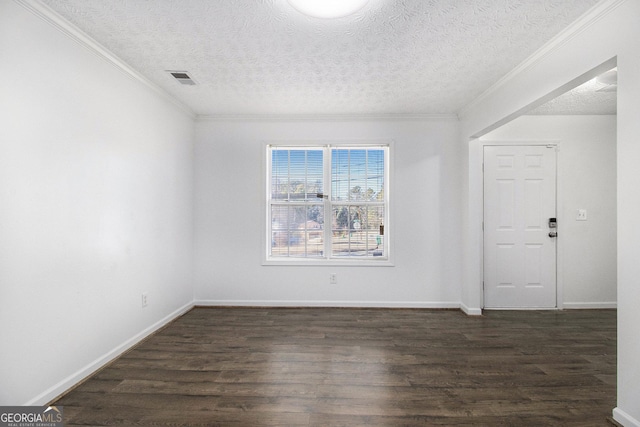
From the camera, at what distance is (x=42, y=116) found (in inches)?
76.4

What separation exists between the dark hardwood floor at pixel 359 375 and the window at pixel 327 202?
0.99 m

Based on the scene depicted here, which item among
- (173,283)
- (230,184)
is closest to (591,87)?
(230,184)

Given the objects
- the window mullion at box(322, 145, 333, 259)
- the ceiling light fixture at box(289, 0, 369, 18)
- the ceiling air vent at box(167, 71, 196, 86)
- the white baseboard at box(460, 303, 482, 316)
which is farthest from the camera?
the window mullion at box(322, 145, 333, 259)

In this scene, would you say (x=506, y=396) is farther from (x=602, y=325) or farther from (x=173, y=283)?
(x=173, y=283)

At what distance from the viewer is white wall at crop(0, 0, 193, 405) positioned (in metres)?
1.77

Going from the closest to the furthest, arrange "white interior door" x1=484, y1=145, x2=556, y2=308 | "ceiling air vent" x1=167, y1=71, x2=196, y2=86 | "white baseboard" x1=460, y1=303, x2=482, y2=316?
"ceiling air vent" x1=167, y1=71, x2=196, y2=86, "white baseboard" x1=460, y1=303, x2=482, y2=316, "white interior door" x1=484, y1=145, x2=556, y2=308

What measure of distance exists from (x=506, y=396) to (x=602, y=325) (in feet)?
7.62

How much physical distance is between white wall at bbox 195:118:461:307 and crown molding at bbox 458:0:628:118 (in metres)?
1.17

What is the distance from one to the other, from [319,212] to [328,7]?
2638 millimetres

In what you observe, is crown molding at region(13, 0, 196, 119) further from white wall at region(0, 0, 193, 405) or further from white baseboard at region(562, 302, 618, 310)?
white baseboard at region(562, 302, 618, 310)

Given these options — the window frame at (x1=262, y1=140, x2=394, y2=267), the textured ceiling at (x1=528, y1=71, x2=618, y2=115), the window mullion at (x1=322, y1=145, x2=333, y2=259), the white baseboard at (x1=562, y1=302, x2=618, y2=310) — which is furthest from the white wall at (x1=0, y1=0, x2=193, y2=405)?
the white baseboard at (x1=562, y1=302, x2=618, y2=310)

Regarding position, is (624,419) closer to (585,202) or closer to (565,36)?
(565,36)

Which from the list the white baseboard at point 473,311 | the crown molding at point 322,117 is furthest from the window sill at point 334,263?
the crown molding at point 322,117

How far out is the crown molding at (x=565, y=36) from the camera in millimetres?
1861
